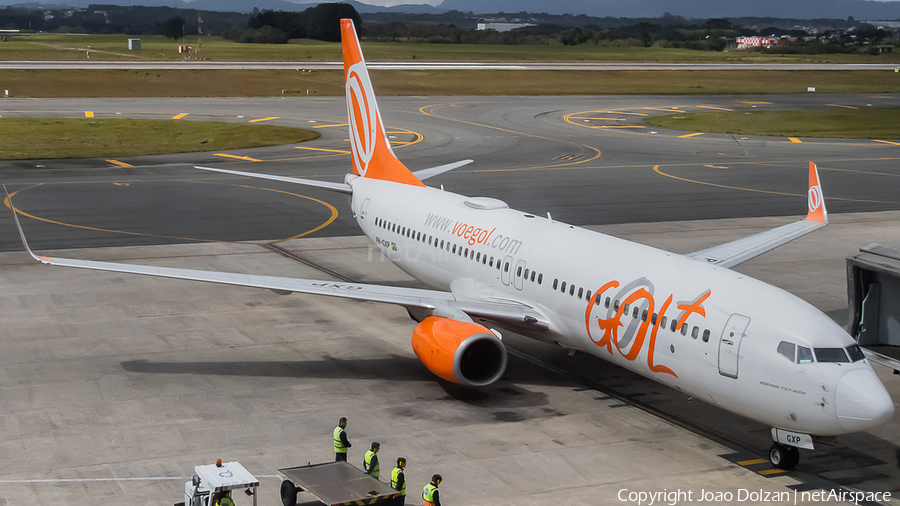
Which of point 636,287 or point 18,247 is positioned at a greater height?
point 636,287

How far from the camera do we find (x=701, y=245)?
41.5 metres

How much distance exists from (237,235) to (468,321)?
22128mm

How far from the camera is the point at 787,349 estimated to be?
1791 cm

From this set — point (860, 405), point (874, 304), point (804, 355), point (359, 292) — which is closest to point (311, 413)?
point (359, 292)

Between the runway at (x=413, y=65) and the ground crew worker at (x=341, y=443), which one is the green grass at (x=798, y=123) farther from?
the ground crew worker at (x=341, y=443)

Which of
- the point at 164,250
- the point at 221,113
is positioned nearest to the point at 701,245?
the point at 164,250

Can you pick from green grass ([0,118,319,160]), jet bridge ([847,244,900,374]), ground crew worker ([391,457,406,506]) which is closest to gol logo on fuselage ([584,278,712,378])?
jet bridge ([847,244,900,374])

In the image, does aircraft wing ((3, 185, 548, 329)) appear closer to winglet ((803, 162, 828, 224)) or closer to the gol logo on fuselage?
the gol logo on fuselage

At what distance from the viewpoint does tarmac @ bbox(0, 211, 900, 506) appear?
18.1 m

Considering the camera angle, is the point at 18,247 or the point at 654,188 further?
the point at 654,188

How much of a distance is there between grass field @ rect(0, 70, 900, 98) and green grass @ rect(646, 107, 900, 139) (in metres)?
24.5

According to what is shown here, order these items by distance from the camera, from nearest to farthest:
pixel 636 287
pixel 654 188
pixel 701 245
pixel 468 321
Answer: pixel 636 287
pixel 468 321
pixel 701 245
pixel 654 188

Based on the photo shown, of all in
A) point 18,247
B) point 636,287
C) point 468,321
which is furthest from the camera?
point 18,247

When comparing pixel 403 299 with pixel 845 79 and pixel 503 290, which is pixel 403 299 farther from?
pixel 845 79
